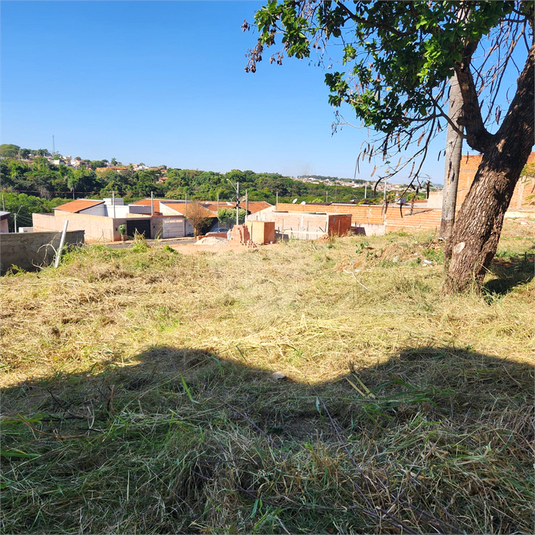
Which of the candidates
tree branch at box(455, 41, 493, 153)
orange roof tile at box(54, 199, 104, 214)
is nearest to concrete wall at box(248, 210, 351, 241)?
tree branch at box(455, 41, 493, 153)

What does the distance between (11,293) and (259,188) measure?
70702 mm

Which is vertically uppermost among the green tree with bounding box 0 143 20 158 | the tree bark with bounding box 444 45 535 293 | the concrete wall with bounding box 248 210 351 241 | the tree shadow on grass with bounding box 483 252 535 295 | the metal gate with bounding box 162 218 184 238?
the green tree with bounding box 0 143 20 158

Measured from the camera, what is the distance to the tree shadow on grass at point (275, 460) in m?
1.76

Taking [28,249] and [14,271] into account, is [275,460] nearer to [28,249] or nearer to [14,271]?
[14,271]

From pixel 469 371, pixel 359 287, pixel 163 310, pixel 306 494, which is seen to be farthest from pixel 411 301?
pixel 306 494

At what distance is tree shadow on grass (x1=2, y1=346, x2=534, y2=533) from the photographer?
1.76 metres

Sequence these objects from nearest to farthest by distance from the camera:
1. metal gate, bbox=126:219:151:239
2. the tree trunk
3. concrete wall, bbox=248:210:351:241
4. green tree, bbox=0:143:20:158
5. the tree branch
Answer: the tree branch < the tree trunk < concrete wall, bbox=248:210:351:241 < metal gate, bbox=126:219:151:239 < green tree, bbox=0:143:20:158

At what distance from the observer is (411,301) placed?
17.6 feet

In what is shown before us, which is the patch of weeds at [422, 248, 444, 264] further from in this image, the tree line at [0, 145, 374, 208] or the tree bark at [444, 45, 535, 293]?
the tree line at [0, 145, 374, 208]

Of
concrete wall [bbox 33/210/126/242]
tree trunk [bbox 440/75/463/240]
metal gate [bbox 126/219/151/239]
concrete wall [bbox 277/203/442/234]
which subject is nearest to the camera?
tree trunk [bbox 440/75/463/240]

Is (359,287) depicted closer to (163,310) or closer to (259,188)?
(163,310)

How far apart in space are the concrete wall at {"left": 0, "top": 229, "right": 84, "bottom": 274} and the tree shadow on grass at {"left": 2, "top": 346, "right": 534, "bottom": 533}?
711 cm

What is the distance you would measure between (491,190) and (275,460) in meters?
4.85

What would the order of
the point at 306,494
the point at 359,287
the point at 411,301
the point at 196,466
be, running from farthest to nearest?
the point at 359,287, the point at 411,301, the point at 196,466, the point at 306,494
